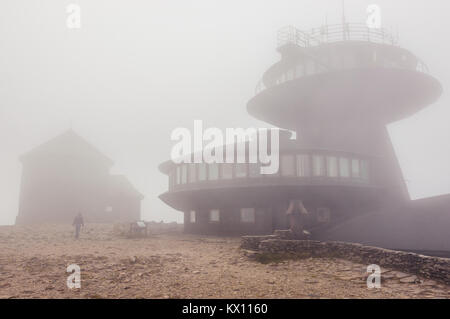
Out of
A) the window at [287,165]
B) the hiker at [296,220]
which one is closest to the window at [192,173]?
the window at [287,165]

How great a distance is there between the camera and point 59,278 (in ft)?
38.7

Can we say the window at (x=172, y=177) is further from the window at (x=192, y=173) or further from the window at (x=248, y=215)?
the window at (x=248, y=215)

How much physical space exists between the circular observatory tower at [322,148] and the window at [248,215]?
0.25 ft

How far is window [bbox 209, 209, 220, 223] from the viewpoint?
27.2 metres

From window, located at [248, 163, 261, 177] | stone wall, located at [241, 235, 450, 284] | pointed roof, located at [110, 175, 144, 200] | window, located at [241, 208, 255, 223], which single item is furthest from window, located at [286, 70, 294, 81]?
pointed roof, located at [110, 175, 144, 200]

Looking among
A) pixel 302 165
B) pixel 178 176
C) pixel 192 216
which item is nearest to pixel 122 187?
pixel 178 176

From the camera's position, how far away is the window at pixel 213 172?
86.9ft

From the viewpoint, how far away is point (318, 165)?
24.9 meters

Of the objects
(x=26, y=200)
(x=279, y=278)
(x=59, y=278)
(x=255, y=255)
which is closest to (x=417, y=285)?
(x=279, y=278)

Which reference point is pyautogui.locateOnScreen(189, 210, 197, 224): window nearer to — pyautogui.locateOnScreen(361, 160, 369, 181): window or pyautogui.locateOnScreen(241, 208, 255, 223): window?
pyautogui.locateOnScreen(241, 208, 255, 223): window

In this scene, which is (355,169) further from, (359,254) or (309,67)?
(359,254)

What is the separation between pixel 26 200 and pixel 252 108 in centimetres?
3341

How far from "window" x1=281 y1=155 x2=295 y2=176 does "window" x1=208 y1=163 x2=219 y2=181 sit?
17.0 ft
